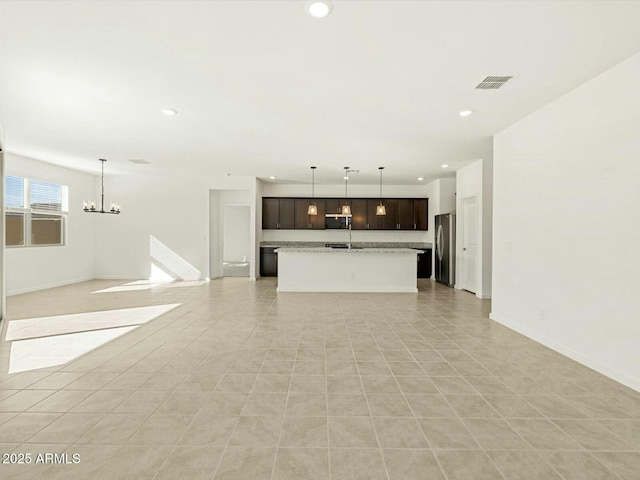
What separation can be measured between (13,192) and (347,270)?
7004 millimetres

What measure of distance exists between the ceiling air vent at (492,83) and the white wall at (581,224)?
83 cm

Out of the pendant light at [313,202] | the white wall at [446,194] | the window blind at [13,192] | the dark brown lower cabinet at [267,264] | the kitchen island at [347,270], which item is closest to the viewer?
the window blind at [13,192]

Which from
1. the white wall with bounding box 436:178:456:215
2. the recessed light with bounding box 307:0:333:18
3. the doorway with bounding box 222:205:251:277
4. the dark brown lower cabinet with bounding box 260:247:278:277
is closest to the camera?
the recessed light with bounding box 307:0:333:18

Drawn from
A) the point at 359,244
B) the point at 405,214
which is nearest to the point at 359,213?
the point at 359,244

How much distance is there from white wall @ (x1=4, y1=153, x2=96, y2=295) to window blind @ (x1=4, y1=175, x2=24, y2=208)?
5.4 inches

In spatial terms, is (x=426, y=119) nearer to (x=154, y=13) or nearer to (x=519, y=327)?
(x=519, y=327)

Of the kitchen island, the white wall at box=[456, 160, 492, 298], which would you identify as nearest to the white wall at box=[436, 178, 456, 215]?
the white wall at box=[456, 160, 492, 298]

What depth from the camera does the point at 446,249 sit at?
841 centimetres

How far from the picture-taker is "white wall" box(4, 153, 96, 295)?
683 cm

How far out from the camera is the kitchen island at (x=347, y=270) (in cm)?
744

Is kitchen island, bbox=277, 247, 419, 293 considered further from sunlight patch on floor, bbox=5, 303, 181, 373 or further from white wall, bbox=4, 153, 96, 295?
white wall, bbox=4, 153, 96, 295

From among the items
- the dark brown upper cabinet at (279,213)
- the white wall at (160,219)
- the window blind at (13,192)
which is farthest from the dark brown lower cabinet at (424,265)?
the window blind at (13,192)

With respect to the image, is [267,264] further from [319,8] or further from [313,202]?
[319,8]

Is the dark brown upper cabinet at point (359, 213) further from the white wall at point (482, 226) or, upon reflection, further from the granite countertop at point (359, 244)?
the white wall at point (482, 226)
